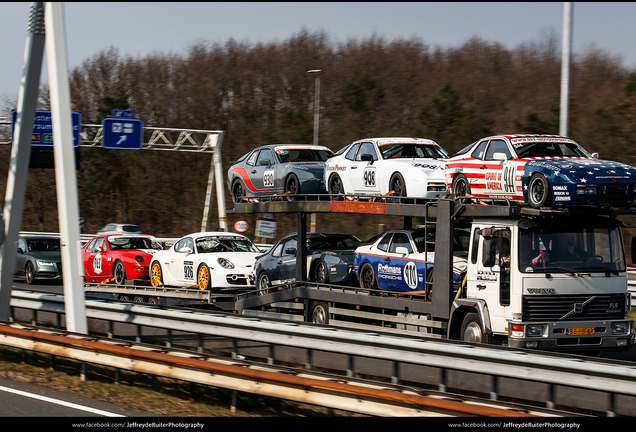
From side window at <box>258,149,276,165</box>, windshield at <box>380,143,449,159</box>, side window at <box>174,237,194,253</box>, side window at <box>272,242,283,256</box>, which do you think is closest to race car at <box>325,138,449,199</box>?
windshield at <box>380,143,449,159</box>

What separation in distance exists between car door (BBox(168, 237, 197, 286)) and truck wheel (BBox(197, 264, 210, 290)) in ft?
0.62

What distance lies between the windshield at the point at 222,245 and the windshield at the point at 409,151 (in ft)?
17.5

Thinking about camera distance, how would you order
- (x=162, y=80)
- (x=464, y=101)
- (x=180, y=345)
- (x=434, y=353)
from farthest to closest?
(x=162, y=80)
(x=464, y=101)
(x=180, y=345)
(x=434, y=353)

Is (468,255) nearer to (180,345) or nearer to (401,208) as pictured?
(401,208)

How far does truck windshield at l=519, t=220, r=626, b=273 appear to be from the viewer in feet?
33.8

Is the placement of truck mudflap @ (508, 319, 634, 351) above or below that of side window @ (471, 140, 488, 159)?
below

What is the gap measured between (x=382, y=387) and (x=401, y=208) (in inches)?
234

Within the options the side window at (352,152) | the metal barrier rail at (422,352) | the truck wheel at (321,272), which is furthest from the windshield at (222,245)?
the metal barrier rail at (422,352)

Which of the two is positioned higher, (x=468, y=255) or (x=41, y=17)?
(x=41, y=17)

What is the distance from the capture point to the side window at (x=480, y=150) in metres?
Result: 11.9

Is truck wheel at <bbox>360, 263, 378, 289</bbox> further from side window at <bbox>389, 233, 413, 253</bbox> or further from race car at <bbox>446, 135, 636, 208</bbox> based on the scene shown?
race car at <bbox>446, 135, 636, 208</bbox>

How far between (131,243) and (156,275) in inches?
97.5
